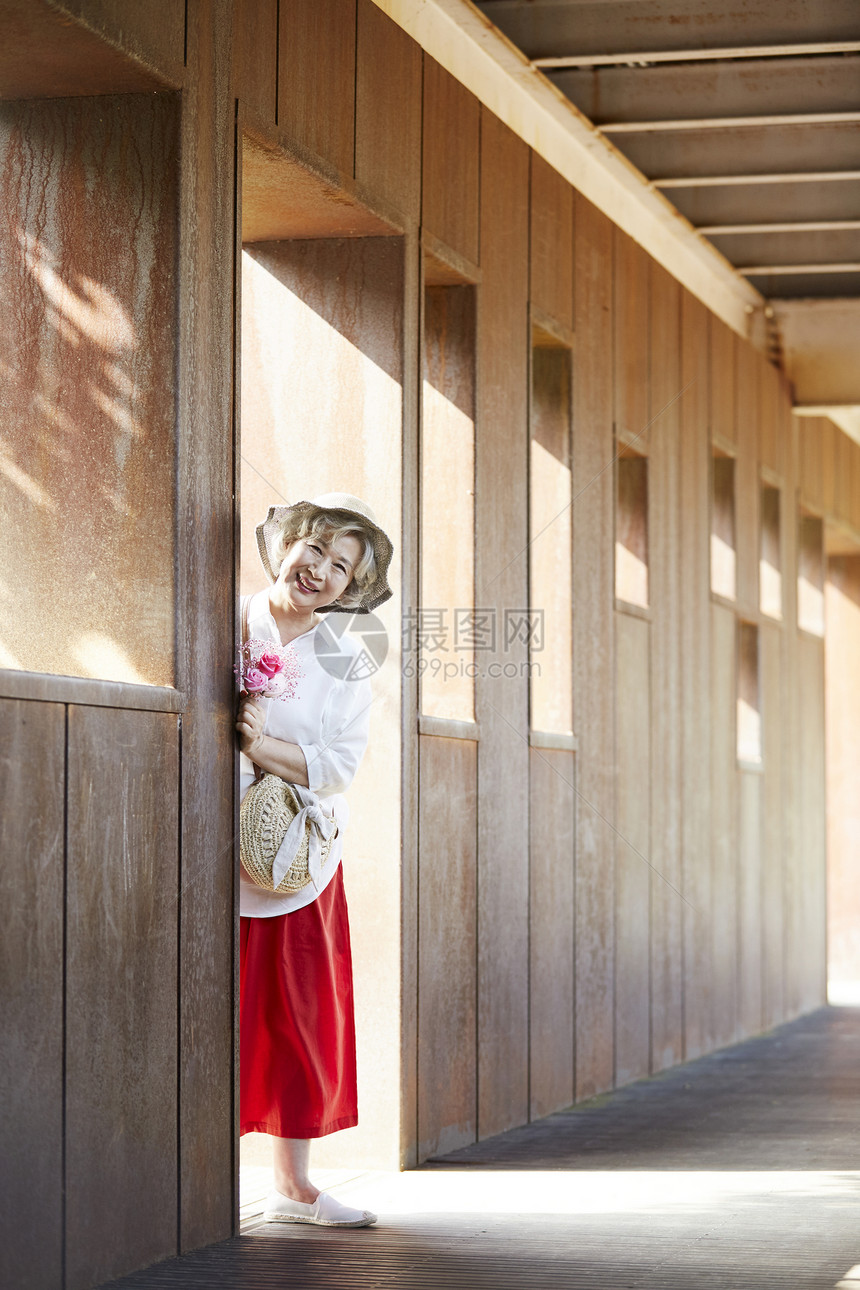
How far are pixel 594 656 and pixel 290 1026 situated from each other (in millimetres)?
3396

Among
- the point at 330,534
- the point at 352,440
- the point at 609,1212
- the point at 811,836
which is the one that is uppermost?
the point at 352,440

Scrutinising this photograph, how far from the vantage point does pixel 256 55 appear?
5.11 meters

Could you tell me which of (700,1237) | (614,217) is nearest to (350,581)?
(700,1237)

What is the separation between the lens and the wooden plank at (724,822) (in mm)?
9844

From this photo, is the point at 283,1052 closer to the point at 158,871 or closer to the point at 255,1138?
the point at 158,871

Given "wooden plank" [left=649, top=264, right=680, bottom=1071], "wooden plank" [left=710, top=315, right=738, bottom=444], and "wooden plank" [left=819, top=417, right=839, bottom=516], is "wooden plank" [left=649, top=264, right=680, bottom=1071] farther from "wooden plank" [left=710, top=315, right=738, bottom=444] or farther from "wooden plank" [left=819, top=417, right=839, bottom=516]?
"wooden plank" [left=819, top=417, right=839, bottom=516]

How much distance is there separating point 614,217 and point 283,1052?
534cm

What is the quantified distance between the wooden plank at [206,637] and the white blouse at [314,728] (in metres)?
0.17

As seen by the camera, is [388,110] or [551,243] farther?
[551,243]

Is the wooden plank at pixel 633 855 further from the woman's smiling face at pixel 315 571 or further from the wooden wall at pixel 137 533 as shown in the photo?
the wooden wall at pixel 137 533

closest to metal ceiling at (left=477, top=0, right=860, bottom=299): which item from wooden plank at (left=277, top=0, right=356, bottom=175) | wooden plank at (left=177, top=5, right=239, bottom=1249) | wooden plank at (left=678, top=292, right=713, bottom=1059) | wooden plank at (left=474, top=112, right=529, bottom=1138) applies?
wooden plank at (left=474, top=112, right=529, bottom=1138)

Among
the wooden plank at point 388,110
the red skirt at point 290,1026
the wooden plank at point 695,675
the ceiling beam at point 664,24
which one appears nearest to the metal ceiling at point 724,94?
the ceiling beam at point 664,24

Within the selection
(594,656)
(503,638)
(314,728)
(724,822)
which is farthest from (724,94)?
(314,728)
